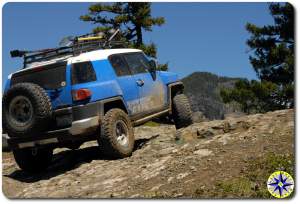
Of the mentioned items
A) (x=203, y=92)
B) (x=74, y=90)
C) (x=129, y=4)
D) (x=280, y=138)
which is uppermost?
(x=129, y=4)

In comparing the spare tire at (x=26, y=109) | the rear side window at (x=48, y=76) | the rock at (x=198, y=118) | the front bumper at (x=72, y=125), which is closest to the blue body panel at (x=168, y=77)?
the rock at (x=198, y=118)

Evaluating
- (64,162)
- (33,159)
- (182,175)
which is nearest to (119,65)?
(64,162)

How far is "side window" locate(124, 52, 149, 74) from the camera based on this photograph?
10.8 metres

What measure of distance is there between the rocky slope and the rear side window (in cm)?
172

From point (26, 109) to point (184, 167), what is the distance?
10.0 ft

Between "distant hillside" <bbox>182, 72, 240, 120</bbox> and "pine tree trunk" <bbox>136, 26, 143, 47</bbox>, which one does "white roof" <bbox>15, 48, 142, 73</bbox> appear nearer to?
"pine tree trunk" <bbox>136, 26, 143, 47</bbox>

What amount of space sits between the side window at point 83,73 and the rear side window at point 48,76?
0.19 meters

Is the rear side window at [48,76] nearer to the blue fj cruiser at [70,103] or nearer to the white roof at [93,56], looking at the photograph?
the blue fj cruiser at [70,103]

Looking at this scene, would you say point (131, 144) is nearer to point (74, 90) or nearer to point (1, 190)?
point (74, 90)

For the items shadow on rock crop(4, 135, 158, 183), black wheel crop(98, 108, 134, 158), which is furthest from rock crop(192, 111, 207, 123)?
black wheel crop(98, 108, 134, 158)

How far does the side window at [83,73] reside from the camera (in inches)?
365

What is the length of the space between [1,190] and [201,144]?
3695 millimetres

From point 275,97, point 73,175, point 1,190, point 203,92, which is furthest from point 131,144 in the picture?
point 203,92

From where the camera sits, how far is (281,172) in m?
7.62
